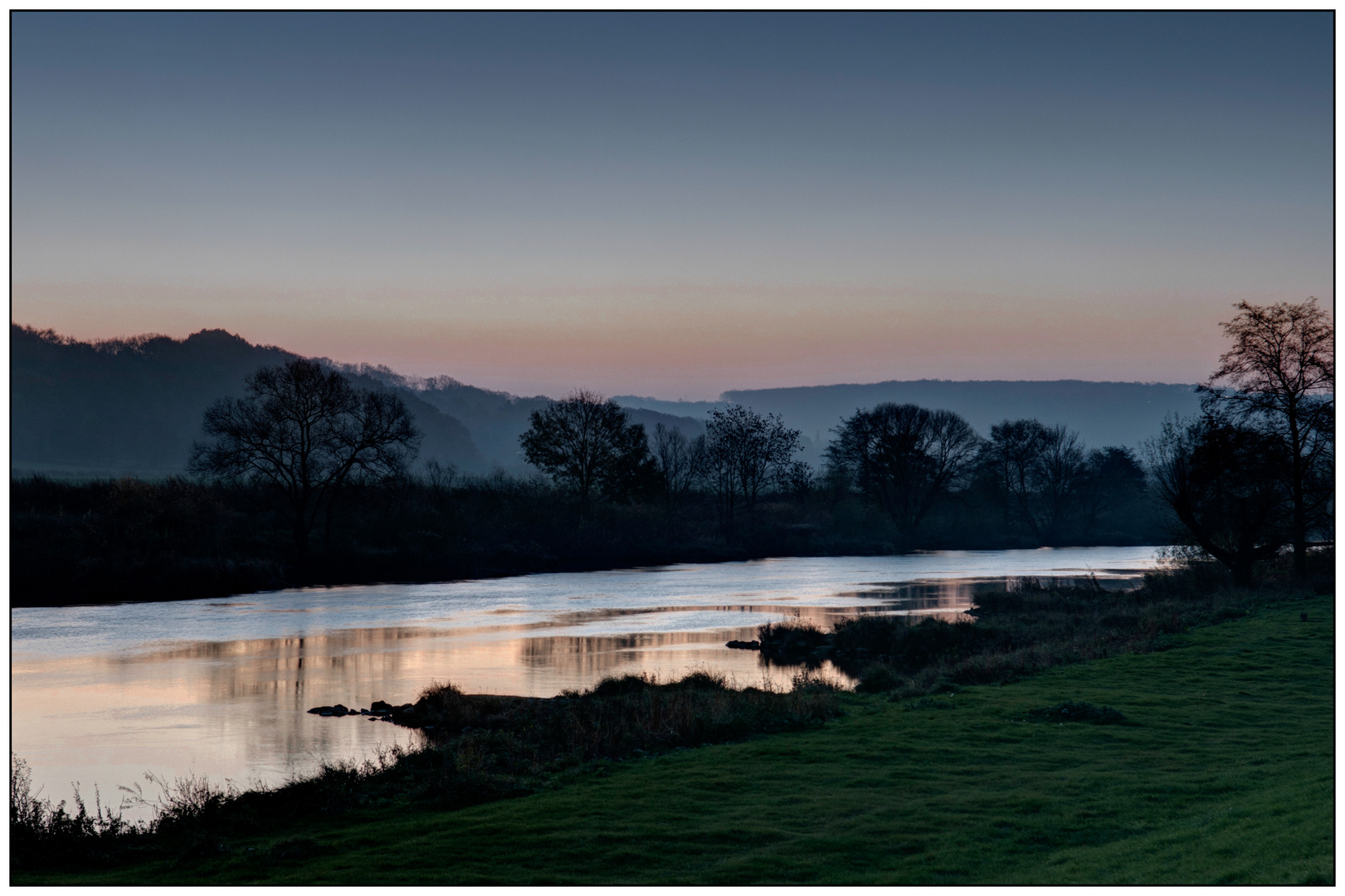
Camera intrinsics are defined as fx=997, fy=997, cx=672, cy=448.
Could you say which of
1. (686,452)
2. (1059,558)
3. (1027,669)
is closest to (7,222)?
(1027,669)

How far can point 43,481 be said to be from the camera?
180 feet

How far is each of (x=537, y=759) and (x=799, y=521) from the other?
259 ft

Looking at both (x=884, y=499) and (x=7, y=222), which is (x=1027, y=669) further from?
(x=884, y=499)

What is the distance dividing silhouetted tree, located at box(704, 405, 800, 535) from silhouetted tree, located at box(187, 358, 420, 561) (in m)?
40.3

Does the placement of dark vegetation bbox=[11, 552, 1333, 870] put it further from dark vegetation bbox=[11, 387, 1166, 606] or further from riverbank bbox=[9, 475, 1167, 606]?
dark vegetation bbox=[11, 387, 1166, 606]

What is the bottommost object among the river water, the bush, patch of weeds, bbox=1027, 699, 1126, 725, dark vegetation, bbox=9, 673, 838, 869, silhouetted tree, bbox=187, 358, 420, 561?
the river water

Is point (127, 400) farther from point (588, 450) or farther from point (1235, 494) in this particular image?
point (1235, 494)

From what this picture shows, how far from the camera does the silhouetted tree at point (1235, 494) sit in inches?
1519

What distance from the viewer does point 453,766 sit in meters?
16.1

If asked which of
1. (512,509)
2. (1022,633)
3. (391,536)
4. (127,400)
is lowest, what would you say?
(1022,633)

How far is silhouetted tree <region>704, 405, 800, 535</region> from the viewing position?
316 ft

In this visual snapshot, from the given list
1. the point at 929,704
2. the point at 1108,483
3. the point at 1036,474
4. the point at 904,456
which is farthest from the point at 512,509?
the point at 1108,483

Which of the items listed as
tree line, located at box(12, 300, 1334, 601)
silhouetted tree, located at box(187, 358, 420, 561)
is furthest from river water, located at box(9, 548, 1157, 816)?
silhouetted tree, located at box(187, 358, 420, 561)

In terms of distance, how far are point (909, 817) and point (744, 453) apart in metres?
84.8
